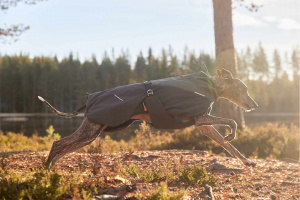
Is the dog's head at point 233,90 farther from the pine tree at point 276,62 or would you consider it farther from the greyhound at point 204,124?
→ the pine tree at point 276,62

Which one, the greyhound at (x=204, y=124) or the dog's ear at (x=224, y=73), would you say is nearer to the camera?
the greyhound at (x=204, y=124)

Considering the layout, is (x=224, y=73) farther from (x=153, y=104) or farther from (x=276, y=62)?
(x=276, y=62)

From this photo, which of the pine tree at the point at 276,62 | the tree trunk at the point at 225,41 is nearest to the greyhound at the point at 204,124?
the tree trunk at the point at 225,41

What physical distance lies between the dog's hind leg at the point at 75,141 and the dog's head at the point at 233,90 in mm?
2475

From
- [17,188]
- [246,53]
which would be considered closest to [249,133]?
[17,188]

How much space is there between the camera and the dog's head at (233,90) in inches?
250

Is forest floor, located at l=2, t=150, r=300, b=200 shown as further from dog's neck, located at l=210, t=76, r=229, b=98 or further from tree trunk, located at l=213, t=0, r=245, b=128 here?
tree trunk, located at l=213, t=0, r=245, b=128

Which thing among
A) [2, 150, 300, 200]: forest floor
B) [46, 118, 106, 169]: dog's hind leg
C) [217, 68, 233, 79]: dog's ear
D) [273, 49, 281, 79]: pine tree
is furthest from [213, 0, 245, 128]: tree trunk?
[273, 49, 281, 79]: pine tree

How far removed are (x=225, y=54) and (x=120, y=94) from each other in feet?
28.2

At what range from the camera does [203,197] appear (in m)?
5.45

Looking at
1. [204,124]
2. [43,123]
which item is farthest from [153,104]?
[43,123]

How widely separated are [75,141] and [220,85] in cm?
289

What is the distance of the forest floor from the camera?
530 centimetres

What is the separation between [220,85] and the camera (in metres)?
6.34
